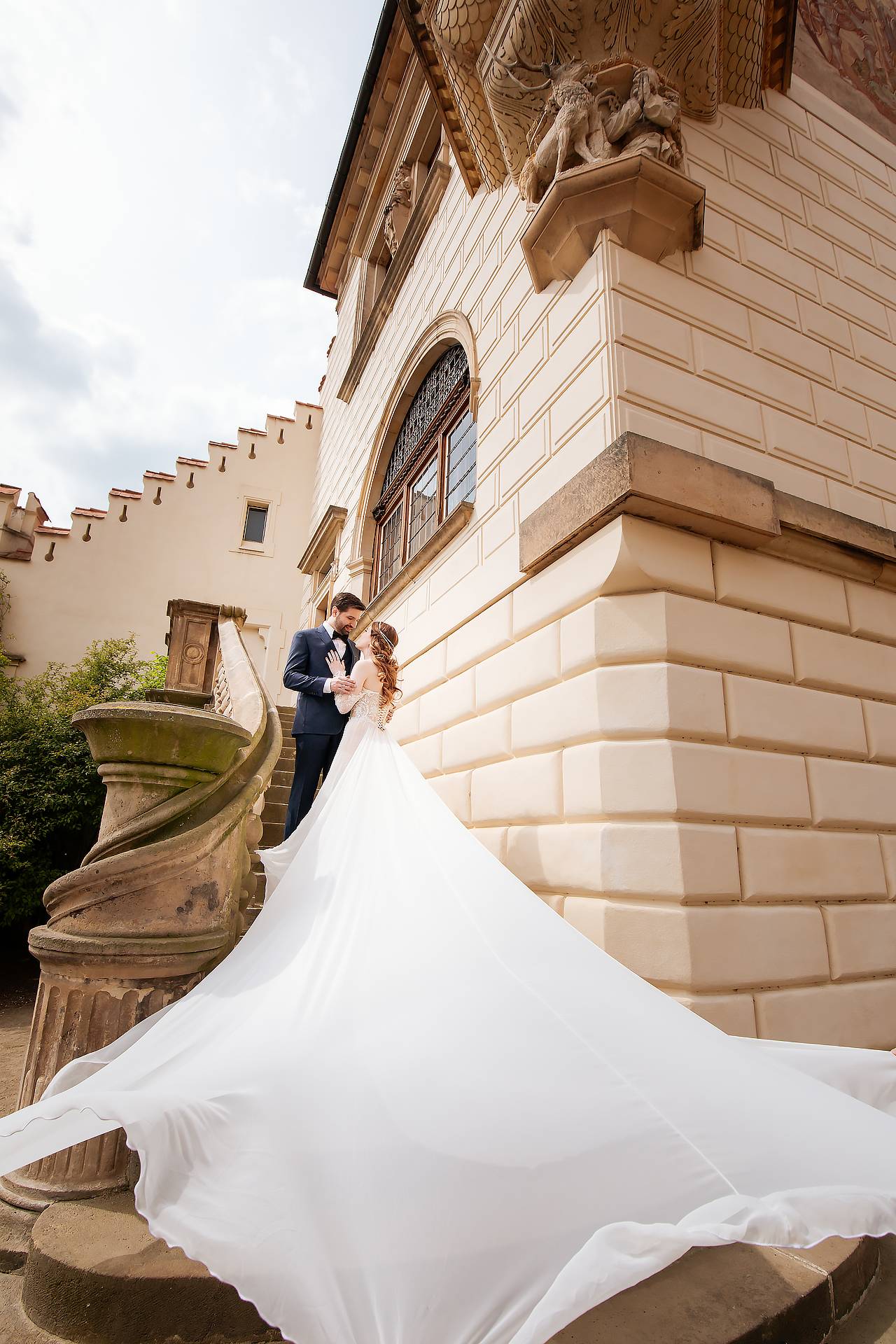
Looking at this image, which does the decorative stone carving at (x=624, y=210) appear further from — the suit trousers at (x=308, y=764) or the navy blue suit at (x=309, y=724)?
the suit trousers at (x=308, y=764)

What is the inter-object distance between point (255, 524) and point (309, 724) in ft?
41.9

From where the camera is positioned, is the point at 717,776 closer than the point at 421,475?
Yes

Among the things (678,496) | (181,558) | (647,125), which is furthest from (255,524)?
(678,496)

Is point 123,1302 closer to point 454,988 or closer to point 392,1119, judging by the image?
point 392,1119

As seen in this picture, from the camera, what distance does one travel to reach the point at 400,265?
827 centimetres

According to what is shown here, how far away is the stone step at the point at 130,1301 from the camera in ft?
5.24

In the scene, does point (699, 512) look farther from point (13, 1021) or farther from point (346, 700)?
point (13, 1021)

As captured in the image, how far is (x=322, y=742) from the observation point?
15.0 ft

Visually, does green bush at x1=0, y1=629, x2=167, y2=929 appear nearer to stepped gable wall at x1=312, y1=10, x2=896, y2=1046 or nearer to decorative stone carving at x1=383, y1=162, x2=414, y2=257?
stepped gable wall at x1=312, y1=10, x2=896, y2=1046

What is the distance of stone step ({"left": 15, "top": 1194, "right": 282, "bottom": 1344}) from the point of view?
5.24 feet

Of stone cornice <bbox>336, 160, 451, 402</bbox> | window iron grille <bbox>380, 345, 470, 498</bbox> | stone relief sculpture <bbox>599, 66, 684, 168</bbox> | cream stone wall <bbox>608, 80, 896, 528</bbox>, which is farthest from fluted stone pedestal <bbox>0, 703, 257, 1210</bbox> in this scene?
stone cornice <bbox>336, 160, 451, 402</bbox>

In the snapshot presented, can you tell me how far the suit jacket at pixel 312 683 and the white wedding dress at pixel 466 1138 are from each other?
100 inches

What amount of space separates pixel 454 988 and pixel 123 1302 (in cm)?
111

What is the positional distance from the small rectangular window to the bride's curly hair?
12.3 metres
